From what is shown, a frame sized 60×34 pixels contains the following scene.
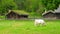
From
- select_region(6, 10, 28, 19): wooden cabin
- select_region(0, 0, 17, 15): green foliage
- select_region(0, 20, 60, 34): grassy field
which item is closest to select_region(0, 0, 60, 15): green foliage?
select_region(0, 0, 17, 15): green foliage

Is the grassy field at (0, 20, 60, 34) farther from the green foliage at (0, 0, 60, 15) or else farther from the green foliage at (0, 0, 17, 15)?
the green foliage at (0, 0, 17, 15)

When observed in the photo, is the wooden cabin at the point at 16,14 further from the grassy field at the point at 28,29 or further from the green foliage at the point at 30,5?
the grassy field at the point at 28,29

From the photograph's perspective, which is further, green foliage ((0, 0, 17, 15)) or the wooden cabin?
green foliage ((0, 0, 17, 15))

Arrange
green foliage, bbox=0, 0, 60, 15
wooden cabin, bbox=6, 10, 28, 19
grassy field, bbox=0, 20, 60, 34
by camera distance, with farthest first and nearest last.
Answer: green foliage, bbox=0, 0, 60, 15, wooden cabin, bbox=6, 10, 28, 19, grassy field, bbox=0, 20, 60, 34

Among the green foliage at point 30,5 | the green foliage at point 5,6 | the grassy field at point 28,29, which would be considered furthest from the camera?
the green foliage at point 5,6

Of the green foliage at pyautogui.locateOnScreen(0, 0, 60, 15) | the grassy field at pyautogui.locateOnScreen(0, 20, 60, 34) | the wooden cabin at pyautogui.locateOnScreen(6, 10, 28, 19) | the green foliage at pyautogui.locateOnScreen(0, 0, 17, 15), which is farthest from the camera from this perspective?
the green foliage at pyautogui.locateOnScreen(0, 0, 17, 15)

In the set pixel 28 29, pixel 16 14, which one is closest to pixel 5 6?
pixel 16 14

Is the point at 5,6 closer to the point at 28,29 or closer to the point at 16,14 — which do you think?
the point at 16,14

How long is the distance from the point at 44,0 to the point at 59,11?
17.0 metres

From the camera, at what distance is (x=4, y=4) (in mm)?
101062

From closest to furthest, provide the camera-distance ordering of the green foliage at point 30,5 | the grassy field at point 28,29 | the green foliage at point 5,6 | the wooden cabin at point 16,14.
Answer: the grassy field at point 28,29
the wooden cabin at point 16,14
the green foliage at point 30,5
the green foliage at point 5,6

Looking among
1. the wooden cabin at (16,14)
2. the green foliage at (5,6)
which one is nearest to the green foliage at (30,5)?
the green foliage at (5,6)

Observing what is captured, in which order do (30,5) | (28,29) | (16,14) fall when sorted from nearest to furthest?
(28,29) < (16,14) < (30,5)

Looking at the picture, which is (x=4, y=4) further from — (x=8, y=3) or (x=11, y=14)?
(x=11, y=14)
